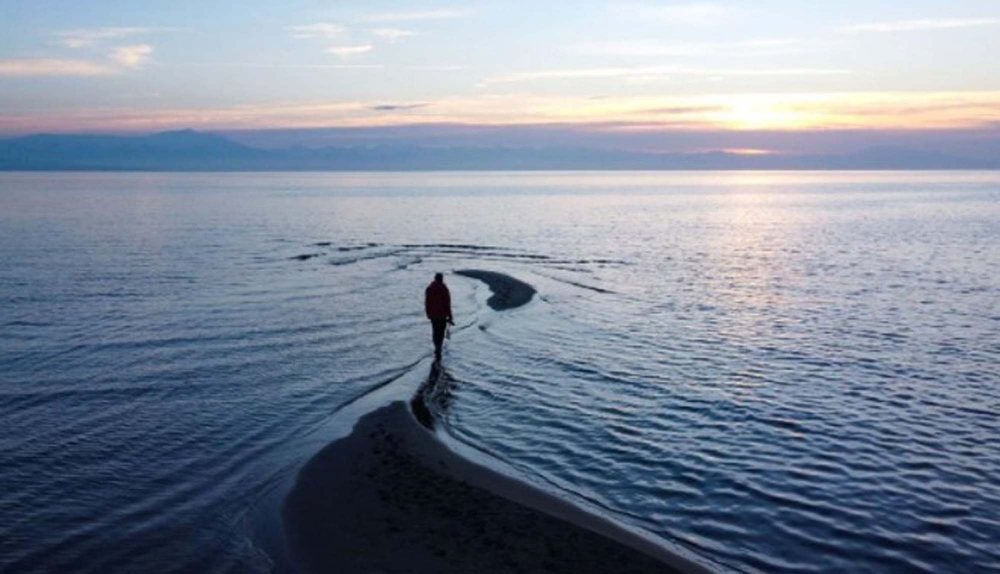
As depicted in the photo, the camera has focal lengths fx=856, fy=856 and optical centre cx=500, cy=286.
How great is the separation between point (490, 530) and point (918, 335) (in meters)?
25.9

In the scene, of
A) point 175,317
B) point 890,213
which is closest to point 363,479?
point 175,317

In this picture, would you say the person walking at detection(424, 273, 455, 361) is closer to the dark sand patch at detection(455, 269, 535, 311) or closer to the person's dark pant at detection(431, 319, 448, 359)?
the person's dark pant at detection(431, 319, 448, 359)

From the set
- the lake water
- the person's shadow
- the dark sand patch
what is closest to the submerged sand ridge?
the lake water

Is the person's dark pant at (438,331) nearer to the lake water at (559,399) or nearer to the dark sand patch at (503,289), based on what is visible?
the lake water at (559,399)

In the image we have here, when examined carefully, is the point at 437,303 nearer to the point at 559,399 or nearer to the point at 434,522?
the point at 559,399

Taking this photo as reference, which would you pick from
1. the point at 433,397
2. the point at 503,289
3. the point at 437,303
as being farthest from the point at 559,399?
the point at 503,289

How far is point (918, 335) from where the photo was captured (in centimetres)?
3388

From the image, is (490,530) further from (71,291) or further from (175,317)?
(71,291)

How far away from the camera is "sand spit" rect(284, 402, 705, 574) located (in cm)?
1305

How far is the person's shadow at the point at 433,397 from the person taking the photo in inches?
855

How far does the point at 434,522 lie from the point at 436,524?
0.31 ft

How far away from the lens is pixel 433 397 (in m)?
23.8

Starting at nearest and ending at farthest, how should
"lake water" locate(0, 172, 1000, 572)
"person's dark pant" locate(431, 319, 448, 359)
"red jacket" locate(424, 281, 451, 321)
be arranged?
"lake water" locate(0, 172, 1000, 572) → "red jacket" locate(424, 281, 451, 321) → "person's dark pant" locate(431, 319, 448, 359)

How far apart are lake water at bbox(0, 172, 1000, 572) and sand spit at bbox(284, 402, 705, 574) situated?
91cm
